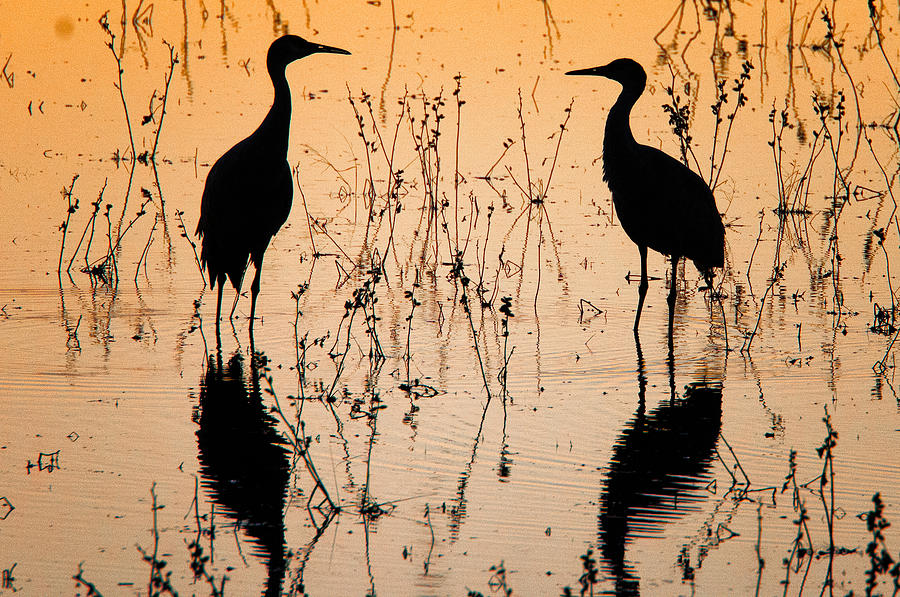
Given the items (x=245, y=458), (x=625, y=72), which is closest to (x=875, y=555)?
(x=245, y=458)

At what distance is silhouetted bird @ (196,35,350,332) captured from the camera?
8.33 metres

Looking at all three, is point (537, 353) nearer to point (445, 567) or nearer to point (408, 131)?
point (445, 567)

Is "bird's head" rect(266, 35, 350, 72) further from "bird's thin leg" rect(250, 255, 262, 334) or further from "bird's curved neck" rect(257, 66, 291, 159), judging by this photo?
"bird's thin leg" rect(250, 255, 262, 334)

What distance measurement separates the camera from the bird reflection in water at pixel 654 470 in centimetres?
514

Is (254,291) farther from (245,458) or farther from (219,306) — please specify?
(245,458)

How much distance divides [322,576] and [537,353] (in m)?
3.21

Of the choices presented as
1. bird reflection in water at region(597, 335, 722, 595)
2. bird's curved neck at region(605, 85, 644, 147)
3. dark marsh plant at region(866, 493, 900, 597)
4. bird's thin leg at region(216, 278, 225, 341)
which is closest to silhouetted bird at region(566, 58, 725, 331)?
bird's curved neck at region(605, 85, 644, 147)

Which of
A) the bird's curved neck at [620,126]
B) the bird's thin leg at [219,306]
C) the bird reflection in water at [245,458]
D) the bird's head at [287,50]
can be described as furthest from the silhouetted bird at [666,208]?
the bird reflection in water at [245,458]

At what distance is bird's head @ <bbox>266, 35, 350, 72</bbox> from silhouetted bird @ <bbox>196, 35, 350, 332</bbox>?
2.95 feet

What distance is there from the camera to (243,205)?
8.38 metres

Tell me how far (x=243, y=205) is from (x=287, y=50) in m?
1.59

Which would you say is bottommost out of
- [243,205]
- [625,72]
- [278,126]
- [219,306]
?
[219,306]

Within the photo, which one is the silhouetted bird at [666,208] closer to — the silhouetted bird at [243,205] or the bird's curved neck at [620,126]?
the bird's curved neck at [620,126]

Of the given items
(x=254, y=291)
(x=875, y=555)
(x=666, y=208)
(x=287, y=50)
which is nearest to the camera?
(x=875, y=555)
